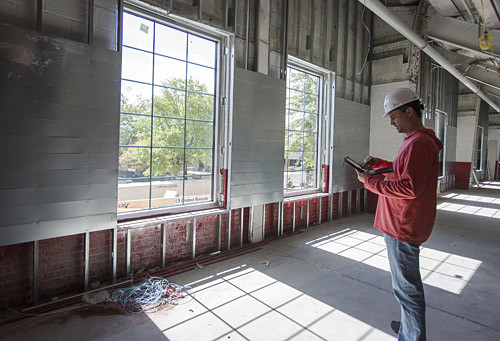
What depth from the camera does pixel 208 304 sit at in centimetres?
304

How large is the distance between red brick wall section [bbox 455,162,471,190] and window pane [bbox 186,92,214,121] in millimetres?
12856

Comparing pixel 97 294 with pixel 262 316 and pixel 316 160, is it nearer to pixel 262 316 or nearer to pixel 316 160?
pixel 262 316

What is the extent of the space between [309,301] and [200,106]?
288 centimetres

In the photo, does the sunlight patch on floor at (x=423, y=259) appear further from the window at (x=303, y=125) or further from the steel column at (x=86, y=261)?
the steel column at (x=86, y=261)

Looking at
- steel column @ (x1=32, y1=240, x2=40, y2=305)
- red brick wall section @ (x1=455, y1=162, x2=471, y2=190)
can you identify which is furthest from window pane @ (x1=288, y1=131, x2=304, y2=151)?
red brick wall section @ (x1=455, y1=162, x2=471, y2=190)

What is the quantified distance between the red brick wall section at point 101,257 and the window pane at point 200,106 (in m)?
1.85

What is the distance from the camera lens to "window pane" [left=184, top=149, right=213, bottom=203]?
13.7 feet

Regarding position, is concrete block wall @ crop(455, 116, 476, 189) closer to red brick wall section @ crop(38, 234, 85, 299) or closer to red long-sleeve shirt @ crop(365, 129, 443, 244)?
red long-sleeve shirt @ crop(365, 129, 443, 244)

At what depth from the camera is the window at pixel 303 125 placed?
5848 millimetres

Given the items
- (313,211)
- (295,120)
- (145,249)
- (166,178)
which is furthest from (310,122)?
(145,249)

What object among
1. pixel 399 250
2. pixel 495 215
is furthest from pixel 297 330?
pixel 495 215

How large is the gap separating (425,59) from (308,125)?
490 cm

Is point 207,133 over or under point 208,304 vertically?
over

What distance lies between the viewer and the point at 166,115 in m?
3.88
